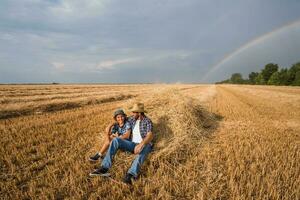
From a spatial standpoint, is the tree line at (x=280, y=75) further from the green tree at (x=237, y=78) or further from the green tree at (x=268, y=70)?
the green tree at (x=237, y=78)

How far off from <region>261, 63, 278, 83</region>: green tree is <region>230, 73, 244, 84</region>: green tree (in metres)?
32.6

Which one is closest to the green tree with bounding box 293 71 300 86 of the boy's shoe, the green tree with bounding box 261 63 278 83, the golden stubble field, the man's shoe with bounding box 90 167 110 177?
the green tree with bounding box 261 63 278 83

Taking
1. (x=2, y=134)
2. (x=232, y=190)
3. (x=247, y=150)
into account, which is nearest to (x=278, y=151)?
(x=247, y=150)

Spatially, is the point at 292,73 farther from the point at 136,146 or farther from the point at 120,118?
the point at 136,146

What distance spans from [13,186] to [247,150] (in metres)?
5.23

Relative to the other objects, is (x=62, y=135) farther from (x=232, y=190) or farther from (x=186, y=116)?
(x=232, y=190)

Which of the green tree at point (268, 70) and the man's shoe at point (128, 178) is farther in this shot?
the green tree at point (268, 70)

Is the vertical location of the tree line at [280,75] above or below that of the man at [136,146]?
above

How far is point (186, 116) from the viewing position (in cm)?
644

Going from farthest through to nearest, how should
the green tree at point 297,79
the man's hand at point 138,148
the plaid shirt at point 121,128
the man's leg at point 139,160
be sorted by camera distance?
the green tree at point 297,79 < the plaid shirt at point 121,128 < the man's hand at point 138,148 < the man's leg at point 139,160

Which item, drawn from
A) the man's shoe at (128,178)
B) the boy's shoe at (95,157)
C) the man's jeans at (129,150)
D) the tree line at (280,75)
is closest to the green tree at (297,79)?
the tree line at (280,75)

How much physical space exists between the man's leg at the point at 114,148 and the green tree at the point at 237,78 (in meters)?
122

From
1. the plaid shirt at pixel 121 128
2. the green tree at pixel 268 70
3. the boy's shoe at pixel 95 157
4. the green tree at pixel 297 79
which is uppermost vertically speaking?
the green tree at pixel 268 70

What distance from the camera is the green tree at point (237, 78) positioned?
388 ft
